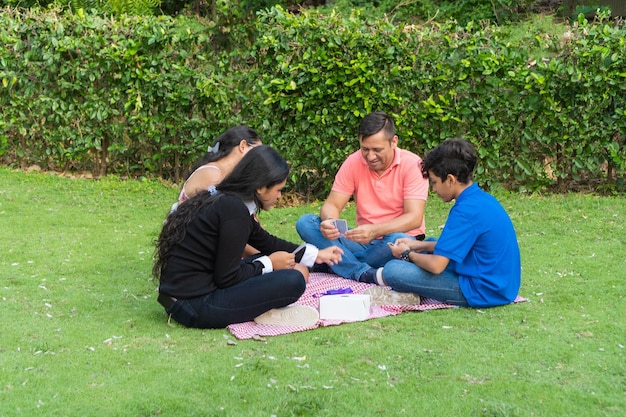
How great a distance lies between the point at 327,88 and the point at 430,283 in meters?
3.81

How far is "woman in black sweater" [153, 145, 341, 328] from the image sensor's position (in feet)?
15.8

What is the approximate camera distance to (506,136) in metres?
8.70

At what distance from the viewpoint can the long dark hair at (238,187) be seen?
16.0 ft

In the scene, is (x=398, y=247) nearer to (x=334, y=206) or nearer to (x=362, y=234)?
(x=362, y=234)

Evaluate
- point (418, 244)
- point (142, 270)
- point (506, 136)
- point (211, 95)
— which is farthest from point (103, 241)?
point (506, 136)

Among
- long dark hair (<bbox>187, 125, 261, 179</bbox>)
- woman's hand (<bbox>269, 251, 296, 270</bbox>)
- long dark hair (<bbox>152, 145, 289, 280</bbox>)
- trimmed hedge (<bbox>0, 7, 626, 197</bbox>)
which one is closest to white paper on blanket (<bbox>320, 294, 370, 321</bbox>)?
woman's hand (<bbox>269, 251, 296, 270</bbox>)

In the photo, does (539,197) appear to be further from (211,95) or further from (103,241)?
(103,241)

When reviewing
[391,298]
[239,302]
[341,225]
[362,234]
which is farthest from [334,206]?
[239,302]

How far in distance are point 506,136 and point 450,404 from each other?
537cm

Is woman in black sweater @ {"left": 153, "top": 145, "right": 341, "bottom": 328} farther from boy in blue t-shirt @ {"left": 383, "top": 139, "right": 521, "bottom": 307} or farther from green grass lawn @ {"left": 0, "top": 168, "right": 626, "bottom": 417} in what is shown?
boy in blue t-shirt @ {"left": 383, "top": 139, "right": 521, "bottom": 307}

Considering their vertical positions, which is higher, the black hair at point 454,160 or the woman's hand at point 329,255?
the black hair at point 454,160

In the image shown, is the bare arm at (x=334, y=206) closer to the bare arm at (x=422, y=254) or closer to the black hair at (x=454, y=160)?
the bare arm at (x=422, y=254)

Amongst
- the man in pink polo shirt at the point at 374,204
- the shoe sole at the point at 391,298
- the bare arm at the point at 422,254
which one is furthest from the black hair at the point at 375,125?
the shoe sole at the point at 391,298

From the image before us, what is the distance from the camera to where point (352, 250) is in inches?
248
